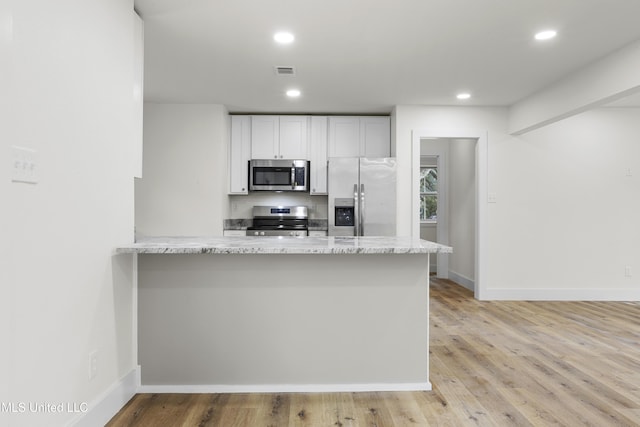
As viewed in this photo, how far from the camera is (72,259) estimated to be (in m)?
1.73

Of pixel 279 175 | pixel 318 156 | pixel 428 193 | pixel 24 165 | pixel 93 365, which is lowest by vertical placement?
pixel 93 365

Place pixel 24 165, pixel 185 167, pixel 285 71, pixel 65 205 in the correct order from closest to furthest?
pixel 24 165, pixel 65 205, pixel 285 71, pixel 185 167

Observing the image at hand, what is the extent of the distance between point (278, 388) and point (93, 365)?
3.35ft

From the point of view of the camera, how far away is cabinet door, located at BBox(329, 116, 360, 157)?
17.0ft

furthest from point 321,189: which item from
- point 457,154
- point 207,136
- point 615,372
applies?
point 615,372

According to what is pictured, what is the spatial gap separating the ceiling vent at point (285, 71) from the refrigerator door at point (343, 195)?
52.3 inches

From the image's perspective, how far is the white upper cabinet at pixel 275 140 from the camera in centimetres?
520

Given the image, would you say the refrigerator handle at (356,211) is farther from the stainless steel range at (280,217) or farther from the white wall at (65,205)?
the white wall at (65,205)

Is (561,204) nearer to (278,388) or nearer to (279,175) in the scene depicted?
(279,175)

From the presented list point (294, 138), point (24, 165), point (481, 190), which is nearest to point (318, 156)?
point (294, 138)

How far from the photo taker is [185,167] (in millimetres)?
4898

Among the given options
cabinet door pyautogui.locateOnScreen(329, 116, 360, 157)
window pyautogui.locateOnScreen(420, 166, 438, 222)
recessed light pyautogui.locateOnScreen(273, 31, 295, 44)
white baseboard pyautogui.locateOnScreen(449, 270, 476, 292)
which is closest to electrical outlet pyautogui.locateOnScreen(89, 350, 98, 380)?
recessed light pyautogui.locateOnScreen(273, 31, 295, 44)

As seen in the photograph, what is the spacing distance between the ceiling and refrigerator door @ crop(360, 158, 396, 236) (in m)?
0.79

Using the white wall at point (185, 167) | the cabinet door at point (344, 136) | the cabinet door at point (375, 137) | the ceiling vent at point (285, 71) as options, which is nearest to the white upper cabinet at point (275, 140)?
the cabinet door at point (344, 136)
